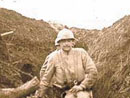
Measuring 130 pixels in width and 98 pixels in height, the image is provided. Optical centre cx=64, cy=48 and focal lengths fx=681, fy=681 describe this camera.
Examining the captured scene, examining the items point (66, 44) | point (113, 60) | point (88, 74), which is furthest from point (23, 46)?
point (88, 74)

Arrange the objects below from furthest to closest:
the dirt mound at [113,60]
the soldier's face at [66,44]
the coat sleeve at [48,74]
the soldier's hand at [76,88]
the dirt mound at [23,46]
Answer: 1. the dirt mound at [23,46]
2. the dirt mound at [113,60]
3. the coat sleeve at [48,74]
4. the soldier's face at [66,44]
5. the soldier's hand at [76,88]

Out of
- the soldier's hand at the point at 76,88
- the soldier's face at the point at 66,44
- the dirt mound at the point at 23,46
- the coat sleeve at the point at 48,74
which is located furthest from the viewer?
the dirt mound at the point at 23,46

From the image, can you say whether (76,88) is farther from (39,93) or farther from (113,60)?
(113,60)

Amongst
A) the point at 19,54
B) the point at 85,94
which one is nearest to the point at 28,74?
the point at 19,54

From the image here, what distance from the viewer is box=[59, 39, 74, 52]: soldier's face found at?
9.32 meters

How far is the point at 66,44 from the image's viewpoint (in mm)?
9336

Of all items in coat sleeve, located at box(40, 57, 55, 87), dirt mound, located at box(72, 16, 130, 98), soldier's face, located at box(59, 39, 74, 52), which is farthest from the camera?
dirt mound, located at box(72, 16, 130, 98)

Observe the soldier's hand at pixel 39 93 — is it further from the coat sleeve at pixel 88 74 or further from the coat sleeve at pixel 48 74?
the coat sleeve at pixel 88 74

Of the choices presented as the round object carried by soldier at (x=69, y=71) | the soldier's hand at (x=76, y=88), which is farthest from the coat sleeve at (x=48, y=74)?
the soldier's hand at (x=76, y=88)

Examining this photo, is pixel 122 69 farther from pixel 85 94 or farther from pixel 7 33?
pixel 7 33

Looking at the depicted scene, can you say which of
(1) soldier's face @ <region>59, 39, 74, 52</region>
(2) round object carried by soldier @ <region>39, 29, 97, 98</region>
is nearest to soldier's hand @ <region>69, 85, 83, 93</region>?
(2) round object carried by soldier @ <region>39, 29, 97, 98</region>

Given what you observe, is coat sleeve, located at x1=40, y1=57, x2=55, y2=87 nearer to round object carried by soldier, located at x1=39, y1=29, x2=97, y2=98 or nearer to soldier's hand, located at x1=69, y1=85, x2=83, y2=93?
round object carried by soldier, located at x1=39, y1=29, x2=97, y2=98

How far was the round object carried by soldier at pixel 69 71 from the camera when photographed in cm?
926

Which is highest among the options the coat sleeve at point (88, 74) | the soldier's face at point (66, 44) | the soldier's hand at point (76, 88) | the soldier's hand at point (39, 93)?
the soldier's face at point (66, 44)
